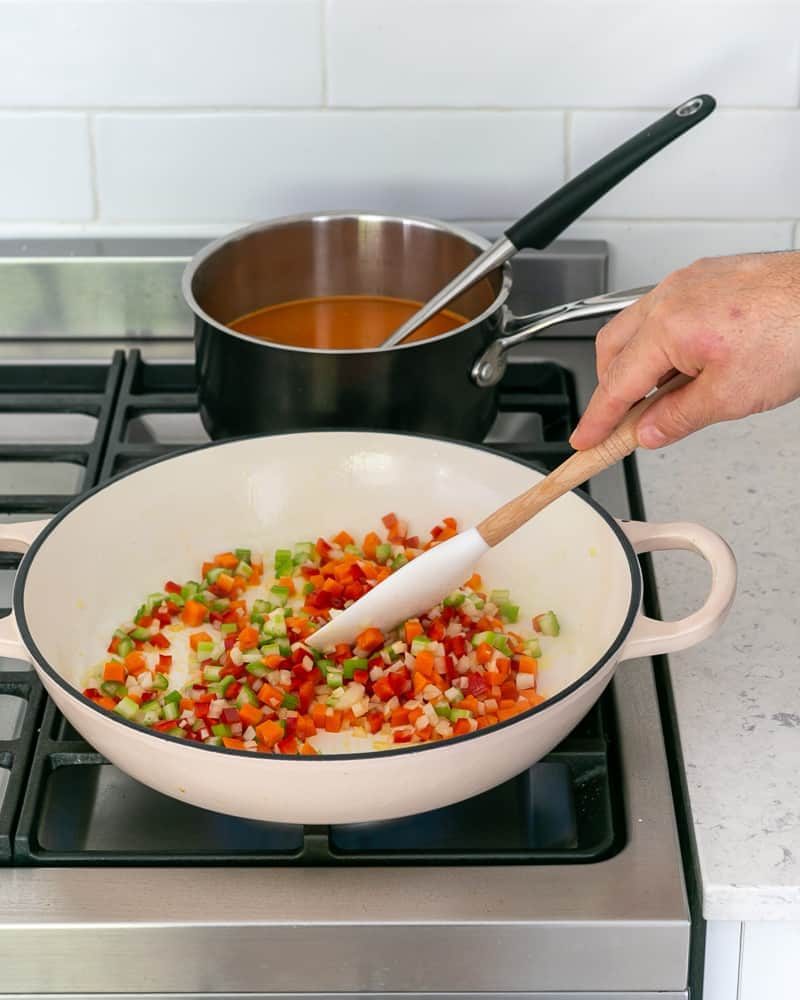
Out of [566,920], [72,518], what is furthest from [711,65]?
[566,920]

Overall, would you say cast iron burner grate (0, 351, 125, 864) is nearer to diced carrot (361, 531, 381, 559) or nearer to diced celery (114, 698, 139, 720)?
diced celery (114, 698, 139, 720)

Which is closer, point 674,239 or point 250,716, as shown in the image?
point 250,716

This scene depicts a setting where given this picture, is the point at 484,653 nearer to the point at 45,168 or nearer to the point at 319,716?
the point at 319,716

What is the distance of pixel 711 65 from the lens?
1356 mm

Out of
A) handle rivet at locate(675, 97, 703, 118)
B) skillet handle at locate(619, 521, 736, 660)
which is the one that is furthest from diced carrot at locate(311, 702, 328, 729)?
handle rivet at locate(675, 97, 703, 118)

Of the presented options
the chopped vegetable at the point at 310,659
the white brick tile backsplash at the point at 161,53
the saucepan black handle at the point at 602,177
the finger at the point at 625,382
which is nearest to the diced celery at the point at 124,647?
the chopped vegetable at the point at 310,659

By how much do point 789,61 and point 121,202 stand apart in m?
0.67

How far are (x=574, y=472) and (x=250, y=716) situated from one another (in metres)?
0.27

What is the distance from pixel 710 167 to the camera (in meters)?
1.41

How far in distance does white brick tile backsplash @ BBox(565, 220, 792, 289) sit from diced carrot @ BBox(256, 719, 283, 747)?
727mm

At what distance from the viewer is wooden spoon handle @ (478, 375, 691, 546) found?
92cm

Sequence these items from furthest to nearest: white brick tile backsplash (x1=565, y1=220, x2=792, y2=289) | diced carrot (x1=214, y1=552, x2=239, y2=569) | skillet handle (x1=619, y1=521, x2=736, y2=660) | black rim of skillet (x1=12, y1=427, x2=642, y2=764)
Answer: white brick tile backsplash (x1=565, y1=220, x2=792, y2=289), diced carrot (x1=214, y1=552, x2=239, y2=569), skillet handle (x1=619, y1=521, x2=736, y2=660), black rim of skillet (x1=12, y1=427, x2=642, y2=764)

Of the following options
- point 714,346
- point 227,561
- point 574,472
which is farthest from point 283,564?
point 714,346

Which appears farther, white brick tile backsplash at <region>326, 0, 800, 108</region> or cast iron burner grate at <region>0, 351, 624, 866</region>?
white brick tile backsplash at <region>326, 0, 800, 108</region>
